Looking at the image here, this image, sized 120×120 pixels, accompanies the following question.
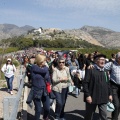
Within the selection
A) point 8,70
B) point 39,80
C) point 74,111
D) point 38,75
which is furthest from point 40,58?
point 8,70

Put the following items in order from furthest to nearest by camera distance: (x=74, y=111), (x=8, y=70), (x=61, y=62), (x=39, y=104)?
1. (x=8, y=70)
2. (x=74, y=111)
3. (x=61, y=62)
4. (x=39, y=104)

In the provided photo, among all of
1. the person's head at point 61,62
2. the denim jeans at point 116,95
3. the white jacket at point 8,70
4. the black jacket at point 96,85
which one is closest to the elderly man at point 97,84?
the black jacket at point 96,85

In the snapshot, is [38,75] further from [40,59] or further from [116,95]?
[116,95]

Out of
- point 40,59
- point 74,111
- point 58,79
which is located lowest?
point 74,111

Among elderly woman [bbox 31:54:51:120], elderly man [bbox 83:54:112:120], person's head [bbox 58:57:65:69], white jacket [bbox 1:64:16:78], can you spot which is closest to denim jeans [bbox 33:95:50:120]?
elderly woman [bbox 31:54:51:120]

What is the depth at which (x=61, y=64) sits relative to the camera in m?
7.68

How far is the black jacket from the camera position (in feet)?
21.3

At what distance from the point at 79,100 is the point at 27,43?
4657 inches

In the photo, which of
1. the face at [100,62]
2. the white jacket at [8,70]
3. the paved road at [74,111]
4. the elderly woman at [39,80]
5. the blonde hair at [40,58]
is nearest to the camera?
the face at [100,62]

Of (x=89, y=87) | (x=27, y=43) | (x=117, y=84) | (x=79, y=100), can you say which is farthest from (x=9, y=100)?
(x=27, y=43)

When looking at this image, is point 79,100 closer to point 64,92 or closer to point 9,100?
point 64,92

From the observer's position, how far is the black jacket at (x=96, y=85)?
6.50 m

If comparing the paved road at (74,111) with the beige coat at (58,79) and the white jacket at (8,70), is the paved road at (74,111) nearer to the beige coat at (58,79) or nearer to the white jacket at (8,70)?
the beige coat at (58,79)

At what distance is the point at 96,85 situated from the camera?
6.50 m
